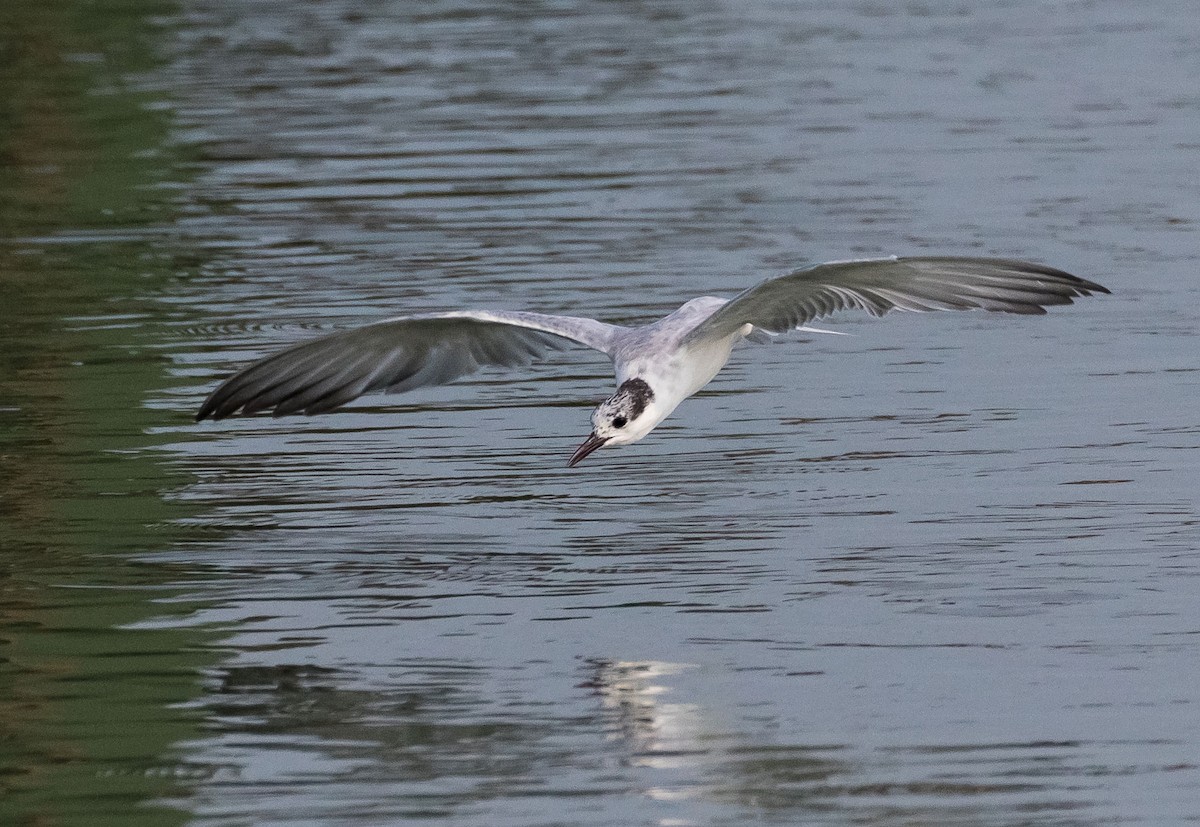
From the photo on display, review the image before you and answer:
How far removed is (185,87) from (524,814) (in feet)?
56.6

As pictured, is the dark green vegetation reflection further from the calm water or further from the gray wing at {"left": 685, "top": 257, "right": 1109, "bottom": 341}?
the gray wing at {"left": 685, "top": 257, "right": 1109, "bottom": 341}

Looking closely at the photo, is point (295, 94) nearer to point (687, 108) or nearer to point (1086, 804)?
point (687, 108)

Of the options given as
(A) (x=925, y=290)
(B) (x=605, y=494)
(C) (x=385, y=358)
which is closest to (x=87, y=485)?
(C) (x=385, y=358)

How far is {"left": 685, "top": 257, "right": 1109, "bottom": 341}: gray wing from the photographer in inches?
352

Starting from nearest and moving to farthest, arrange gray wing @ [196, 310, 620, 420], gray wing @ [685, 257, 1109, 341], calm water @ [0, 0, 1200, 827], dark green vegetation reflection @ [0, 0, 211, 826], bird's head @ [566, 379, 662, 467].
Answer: calm water @ [0, 0, 1200, 827], dark green vegetation reflection @ [0, 0, 211, 826], bird's head @ [566, 379, 662, 467], gray wing @ [685, 257, 1109, 341], gray wing @ [196, 310, 620, 420]

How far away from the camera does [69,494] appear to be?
10031 millimetres

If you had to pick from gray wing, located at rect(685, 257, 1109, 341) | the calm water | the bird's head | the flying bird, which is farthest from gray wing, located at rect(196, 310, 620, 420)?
gray wing, located at rect(685, 257, 1109, 341)

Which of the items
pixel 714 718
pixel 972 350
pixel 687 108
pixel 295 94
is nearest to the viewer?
pixel 714 718

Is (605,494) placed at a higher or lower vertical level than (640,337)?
lower

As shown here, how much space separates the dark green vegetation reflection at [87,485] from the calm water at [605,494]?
3cm

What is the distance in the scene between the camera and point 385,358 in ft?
32.3

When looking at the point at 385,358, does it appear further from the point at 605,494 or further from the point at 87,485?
the point at 87,485

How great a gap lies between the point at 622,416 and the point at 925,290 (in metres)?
1.24

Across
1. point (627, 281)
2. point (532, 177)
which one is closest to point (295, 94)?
point (532, 177)
